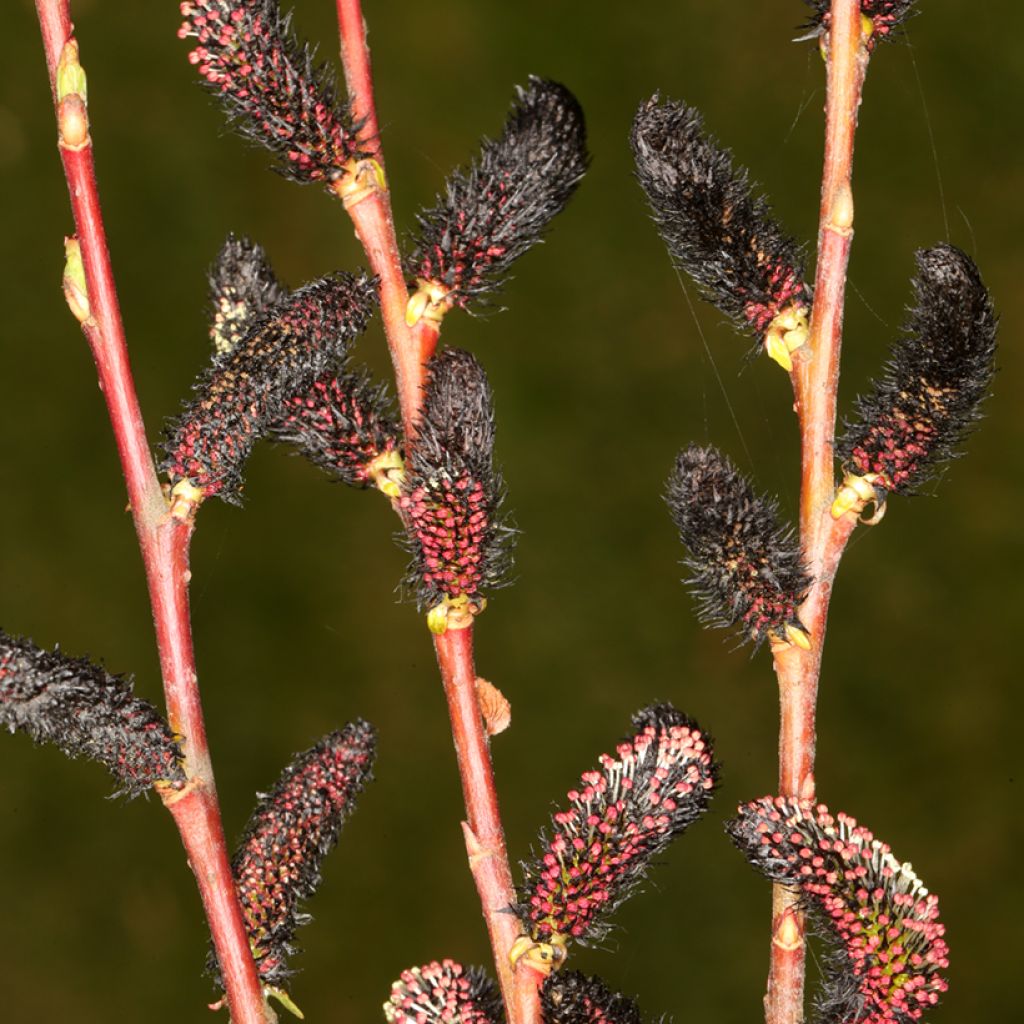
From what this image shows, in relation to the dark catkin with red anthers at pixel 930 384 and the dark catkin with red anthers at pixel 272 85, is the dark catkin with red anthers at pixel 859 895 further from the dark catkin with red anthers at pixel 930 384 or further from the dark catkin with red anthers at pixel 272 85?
the dark catkin with red anthers at pixel 272 85

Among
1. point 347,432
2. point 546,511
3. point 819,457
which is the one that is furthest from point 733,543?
point 546,511

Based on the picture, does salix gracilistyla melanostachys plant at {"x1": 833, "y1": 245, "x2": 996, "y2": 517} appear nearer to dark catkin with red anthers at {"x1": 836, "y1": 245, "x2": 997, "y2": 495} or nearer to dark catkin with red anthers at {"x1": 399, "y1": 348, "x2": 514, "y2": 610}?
dark catkin with red anthers at {"x1": 836, "y1": 245, "x2": 997, "y2": 495}

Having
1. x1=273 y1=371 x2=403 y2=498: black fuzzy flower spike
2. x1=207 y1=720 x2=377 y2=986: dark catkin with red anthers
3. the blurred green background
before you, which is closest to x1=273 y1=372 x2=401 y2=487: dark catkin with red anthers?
x1=273 y1=371 x2=403 y2=498: black fuzzy flower spike

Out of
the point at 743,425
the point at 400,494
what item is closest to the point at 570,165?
the point at 400,494

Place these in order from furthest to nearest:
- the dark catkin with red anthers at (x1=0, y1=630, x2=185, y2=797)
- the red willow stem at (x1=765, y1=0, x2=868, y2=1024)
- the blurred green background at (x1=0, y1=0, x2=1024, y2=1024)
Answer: the blurred green background at (x1=0, y1=0, x2=1024, y2=1024), the red willow stem at (x1=765, y1=0, x2=868, y2=1024), the dark catkin with red anthers at (x1=0, y1=630, x2=185, y2=797)

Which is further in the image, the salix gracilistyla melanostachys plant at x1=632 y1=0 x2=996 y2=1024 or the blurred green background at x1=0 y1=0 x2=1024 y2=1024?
the blurred green background at x1=0 y1=0 x2=1024 y2=1024

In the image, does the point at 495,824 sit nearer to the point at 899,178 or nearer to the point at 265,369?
the point at 265,369

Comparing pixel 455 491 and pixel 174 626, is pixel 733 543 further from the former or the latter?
pixel 174 626
